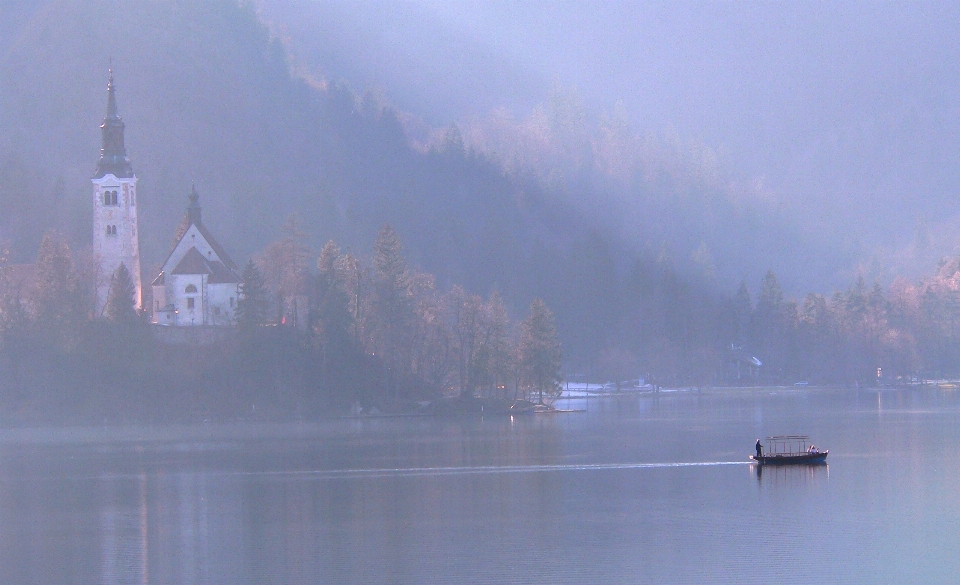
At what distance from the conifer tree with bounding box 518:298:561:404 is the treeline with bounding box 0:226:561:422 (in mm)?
104

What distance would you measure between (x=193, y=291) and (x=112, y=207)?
366 inches

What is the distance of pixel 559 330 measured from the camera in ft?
443

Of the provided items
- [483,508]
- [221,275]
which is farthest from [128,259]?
[483,508]

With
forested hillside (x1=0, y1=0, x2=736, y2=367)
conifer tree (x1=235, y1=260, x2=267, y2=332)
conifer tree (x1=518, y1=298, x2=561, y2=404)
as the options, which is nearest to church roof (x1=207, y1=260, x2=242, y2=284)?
conifer tree (x1=235, y1=260, x2=267, y2=332)

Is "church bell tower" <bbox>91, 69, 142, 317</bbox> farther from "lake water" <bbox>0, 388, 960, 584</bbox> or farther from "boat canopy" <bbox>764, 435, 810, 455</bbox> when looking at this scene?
"boat canopy" <bbox>764, 435, 810, 455</bbox>

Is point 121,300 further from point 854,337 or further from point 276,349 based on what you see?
point 854,337

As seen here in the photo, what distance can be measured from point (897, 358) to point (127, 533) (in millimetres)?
113598

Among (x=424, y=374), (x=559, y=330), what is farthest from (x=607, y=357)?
(x=424, y=374)

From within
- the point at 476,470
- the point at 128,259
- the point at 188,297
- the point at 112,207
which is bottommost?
the point at 476,470

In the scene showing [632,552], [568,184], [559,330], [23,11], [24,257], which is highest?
[23,11]

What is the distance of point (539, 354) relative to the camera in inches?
3679

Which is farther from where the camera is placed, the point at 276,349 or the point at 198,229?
the point at 198,229

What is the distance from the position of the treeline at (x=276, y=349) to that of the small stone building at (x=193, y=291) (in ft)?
10.7

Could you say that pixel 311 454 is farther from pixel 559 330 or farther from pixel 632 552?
pixel 559 330
